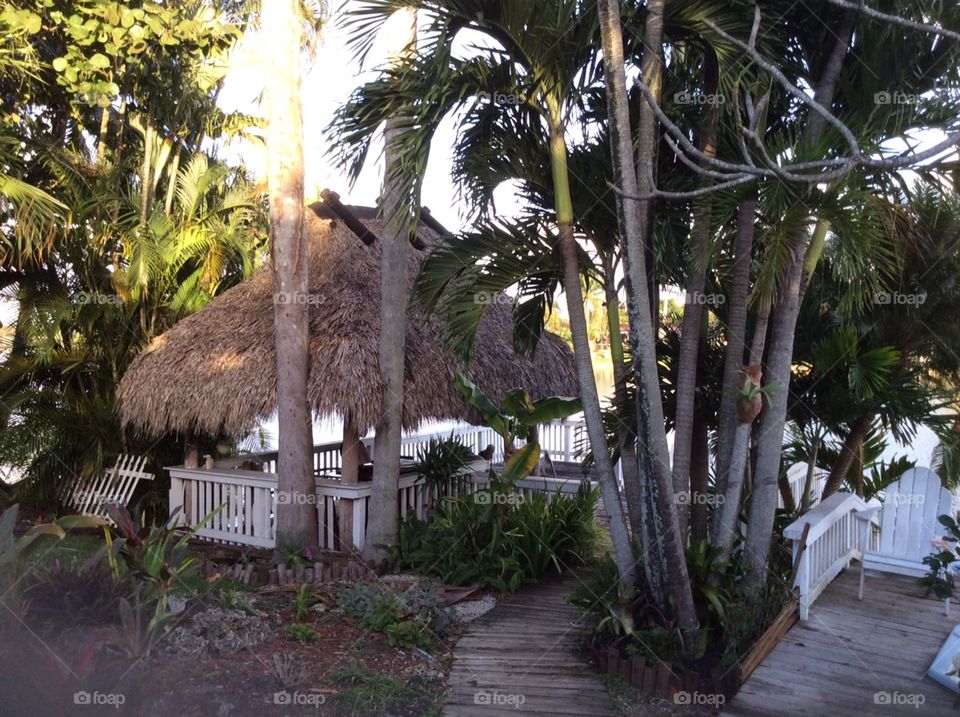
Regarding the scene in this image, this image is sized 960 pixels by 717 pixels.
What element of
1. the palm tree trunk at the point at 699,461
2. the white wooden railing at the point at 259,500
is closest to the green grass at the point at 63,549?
the white wooden railing at the point at 259,500

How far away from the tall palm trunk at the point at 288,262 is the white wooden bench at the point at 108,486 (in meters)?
3.43

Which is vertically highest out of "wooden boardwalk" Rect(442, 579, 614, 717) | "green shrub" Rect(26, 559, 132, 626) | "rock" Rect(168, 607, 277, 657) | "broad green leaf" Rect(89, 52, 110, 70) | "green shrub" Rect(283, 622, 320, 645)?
"broad green leaf" Rect(89, 52, 110, 70)

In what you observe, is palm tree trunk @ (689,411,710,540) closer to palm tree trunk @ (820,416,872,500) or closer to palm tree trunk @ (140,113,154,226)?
palm tree trunk @ (820,416,872,500)

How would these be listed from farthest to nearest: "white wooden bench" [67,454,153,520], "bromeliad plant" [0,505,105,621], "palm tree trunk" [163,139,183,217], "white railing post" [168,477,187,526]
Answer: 1. "palm tree trunk" [163,139,183,217]
2. "white wooden bench" [67,454,153,520]
3. "white railing post" [168,477,187,526]
4. "bromeliad plant" [0,505,105,621]

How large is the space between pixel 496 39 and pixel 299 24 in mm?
3416

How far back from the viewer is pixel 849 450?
743 cm

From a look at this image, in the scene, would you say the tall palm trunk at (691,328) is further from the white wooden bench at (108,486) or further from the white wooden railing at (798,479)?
the white wooden bench at (108,486)

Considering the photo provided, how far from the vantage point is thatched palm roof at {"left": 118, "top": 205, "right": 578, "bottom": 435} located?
8203mm

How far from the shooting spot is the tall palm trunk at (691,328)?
5.68 metres

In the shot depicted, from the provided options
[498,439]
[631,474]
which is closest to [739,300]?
[631,474]

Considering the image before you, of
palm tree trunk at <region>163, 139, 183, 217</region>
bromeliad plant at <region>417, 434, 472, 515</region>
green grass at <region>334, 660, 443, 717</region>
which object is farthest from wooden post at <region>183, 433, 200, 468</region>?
green grass at <region>334, 660, 443, 717</region>

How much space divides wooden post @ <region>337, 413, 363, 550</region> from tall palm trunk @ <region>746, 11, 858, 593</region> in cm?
423

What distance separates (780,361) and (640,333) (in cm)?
129

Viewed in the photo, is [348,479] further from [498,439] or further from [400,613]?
[498,439]
